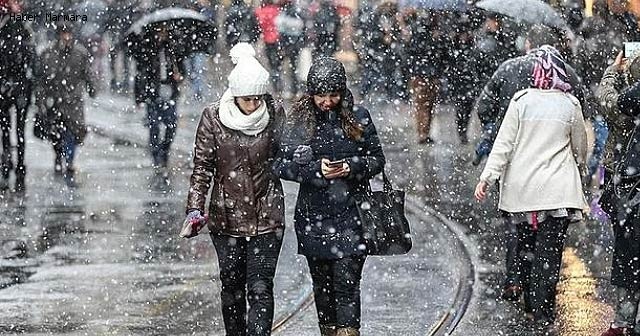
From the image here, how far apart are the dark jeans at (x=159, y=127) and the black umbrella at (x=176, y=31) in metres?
1.33

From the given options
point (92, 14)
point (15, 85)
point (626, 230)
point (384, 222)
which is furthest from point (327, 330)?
point (92, 14)

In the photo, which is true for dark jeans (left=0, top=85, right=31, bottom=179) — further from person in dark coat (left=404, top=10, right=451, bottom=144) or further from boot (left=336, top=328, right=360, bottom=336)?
boot (left=336, top=328, right=360, bottom=336)

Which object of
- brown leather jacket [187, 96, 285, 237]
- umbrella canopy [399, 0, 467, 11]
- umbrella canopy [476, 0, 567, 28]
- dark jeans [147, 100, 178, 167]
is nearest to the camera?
brown leather jacket [187, 96, 285, 237]

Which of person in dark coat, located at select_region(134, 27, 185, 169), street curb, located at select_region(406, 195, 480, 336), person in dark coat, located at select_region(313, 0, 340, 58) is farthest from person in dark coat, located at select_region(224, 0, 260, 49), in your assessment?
street curb, located at select_region(406, 195, 480, 336)

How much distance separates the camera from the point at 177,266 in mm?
10633

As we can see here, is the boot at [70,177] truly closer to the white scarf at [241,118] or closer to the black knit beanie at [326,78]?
the white scarf at [241,118]

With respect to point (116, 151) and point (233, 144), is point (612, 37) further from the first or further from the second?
point (233, 144)

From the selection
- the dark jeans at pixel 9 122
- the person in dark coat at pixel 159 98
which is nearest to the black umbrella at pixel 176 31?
the person in dark coat at pixel 159 98

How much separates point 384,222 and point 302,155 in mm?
554

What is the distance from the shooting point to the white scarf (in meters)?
7.66

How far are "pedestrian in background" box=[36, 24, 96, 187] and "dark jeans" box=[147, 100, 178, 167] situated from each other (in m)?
0.91

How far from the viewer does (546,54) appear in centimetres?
864

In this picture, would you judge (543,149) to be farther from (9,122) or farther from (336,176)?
(9,122)

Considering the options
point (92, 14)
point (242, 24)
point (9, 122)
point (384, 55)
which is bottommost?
point (9, 122)
